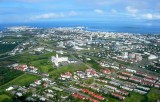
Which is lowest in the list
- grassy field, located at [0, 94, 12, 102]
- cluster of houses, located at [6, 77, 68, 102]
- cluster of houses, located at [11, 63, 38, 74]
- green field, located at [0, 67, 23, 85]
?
grassy field, located at [0, 94, 12, 102]

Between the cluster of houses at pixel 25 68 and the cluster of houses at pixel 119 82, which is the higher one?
the cluster of houses at pixel 25 68

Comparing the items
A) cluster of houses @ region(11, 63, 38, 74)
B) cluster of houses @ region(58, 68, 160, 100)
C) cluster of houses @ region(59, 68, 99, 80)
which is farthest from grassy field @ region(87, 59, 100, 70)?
cluster of houses @ region(11, 63, 38, 74)

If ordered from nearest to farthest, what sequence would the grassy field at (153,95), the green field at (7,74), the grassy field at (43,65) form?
the grassy field at (153,95), the green field at (7,74), the grassy field at (43,65)

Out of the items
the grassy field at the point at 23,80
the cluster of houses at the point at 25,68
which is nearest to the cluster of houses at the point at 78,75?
the grassy field at the point at 23,80

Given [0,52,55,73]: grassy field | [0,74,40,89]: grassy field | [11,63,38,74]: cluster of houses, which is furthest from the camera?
[0,52,55,73]: grassy field

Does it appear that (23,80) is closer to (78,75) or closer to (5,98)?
(5,98)

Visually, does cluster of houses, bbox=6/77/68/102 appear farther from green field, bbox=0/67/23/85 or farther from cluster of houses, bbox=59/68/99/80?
green field, bbox=0/67/23/85

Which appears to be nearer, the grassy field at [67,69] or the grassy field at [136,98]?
the grassy field at [136,98]

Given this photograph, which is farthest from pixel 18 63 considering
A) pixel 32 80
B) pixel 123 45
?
pixel 123 45

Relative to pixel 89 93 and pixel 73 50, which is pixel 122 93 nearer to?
pixel 89 93

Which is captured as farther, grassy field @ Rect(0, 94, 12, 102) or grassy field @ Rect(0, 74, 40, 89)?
grassy field @ Rect(0, 74, 40, 89)

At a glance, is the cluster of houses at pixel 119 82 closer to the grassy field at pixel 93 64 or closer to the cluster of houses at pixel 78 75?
the cluster of houses at pixel 78 75
